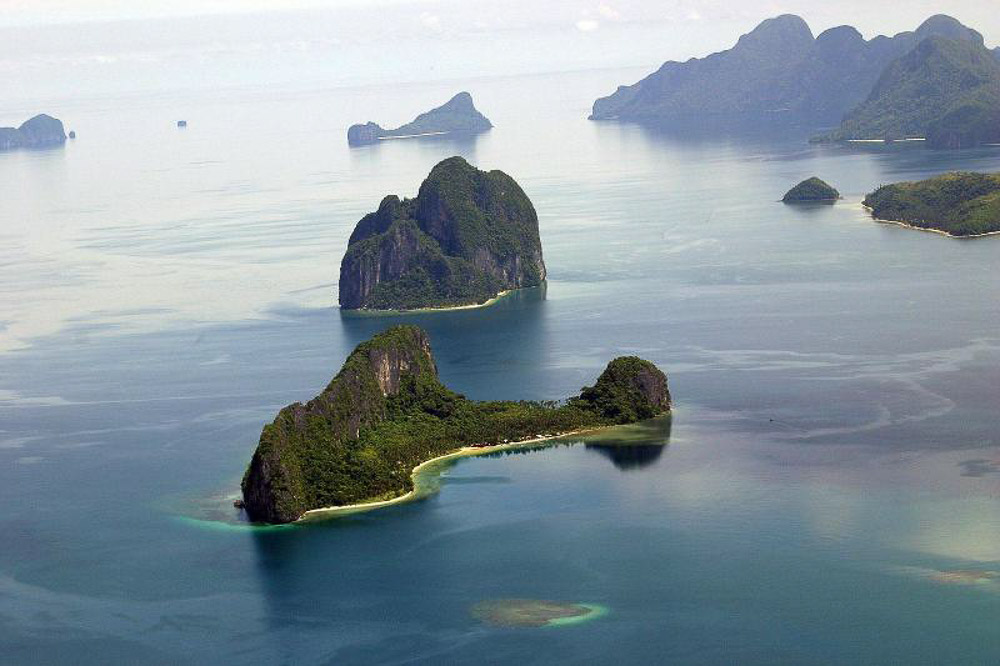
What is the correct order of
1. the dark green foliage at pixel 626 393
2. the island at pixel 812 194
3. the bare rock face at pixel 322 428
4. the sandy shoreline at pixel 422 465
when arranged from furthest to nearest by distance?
the island at pixel 812 194 < the dark green foliage at pixel 626 393 < the sandy shoreline at pixel 422 465 < the bare rock face at pixel 322 428

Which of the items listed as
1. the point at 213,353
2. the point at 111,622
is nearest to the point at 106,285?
the point at 213,353

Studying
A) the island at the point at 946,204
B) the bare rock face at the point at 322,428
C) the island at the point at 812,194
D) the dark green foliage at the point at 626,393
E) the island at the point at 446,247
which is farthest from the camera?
the island at the point at 812,194

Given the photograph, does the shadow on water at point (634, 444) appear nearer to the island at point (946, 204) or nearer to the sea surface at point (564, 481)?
the sea surface at point (564, 481)

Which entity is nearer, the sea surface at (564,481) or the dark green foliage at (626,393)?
the sea surface at (564,481)

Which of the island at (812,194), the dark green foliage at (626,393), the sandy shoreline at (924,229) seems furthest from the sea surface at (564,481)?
the island at (812,194)

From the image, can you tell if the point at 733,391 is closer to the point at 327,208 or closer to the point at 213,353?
the point at 213,353

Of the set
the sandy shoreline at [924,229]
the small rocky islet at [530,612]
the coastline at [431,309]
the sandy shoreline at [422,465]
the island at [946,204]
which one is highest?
the island at [946,204]

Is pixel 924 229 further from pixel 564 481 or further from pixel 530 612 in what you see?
pixel 530 612
